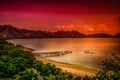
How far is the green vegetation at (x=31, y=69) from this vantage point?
529 centimetres

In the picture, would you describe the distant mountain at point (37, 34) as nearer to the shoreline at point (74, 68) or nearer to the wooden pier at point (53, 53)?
the wooden pier at point (53, 53)

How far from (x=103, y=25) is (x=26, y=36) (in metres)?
1.29

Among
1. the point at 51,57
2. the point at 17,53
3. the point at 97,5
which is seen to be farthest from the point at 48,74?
the point at 97,5

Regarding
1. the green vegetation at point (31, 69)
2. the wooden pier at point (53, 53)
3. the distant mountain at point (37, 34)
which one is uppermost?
the distant mountain at point (37, 34)

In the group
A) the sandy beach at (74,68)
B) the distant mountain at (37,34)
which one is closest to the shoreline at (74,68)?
the sandy beach at (74,68)

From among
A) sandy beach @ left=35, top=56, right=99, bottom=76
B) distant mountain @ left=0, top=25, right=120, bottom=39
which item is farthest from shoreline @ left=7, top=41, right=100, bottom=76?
distant mountain @ left=0, top=25, right=120, bottom=39

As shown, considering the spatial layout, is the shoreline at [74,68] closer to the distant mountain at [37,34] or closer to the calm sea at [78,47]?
the calm sea at [78,47]

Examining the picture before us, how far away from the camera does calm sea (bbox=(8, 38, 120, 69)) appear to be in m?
5.44

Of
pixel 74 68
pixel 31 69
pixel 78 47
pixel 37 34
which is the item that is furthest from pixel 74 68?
pixel 37 34

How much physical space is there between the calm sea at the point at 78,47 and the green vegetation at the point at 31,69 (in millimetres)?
124

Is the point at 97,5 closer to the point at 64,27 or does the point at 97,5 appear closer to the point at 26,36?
the point at 64,27

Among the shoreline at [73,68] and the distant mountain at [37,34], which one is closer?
the shoreline at [73,68]

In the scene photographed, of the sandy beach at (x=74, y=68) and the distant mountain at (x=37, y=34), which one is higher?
the distant mountain at (x=37, y=34)

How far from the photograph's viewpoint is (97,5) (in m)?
5.65
